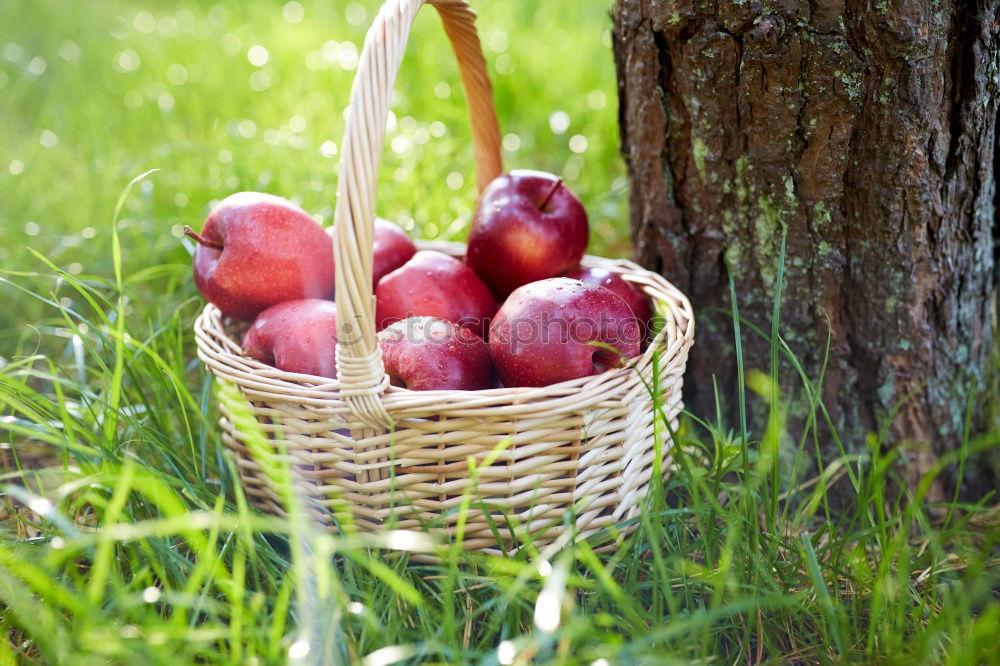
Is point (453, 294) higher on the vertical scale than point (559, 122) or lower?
lower

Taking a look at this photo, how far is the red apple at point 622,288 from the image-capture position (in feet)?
4.70

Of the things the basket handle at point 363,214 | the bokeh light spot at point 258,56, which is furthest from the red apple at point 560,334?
the bokeh light spot at point 258,56

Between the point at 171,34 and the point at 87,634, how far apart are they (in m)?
3.43

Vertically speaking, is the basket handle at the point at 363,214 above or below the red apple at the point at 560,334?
above

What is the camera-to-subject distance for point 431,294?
1.45 m

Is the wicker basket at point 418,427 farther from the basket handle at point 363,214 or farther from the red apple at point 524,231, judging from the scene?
the red apple at point 524,231

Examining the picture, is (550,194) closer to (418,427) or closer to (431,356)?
(431,356)

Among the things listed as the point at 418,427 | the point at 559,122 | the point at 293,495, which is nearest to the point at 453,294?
the point at 418,427

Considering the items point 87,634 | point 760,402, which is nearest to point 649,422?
point 760,402

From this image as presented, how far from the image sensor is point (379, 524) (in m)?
1.20

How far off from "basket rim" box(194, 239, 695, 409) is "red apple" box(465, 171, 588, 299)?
6.3 inches

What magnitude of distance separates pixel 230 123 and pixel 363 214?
1.75 m

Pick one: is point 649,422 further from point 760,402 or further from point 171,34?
point 171,34

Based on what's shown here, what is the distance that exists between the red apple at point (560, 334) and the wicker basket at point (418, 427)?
7cm
